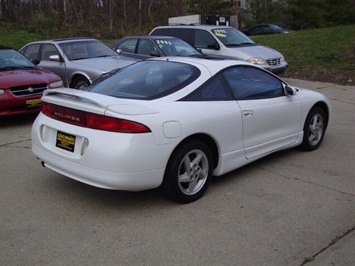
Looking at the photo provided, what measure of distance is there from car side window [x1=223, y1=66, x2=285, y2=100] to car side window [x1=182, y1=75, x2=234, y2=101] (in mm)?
124

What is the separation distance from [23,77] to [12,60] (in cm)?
114

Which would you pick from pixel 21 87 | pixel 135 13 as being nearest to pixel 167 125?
pixel 21 87

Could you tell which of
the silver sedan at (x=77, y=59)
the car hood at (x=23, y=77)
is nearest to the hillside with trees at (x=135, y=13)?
the silver sedan at (x=77, y=59)

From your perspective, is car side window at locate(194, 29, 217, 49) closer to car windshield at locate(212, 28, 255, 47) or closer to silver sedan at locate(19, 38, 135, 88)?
car windshield at locate(212, 28, 255, 47)

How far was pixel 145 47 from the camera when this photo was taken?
10836 millimetres

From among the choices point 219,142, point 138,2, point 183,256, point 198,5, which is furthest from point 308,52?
point 198,5

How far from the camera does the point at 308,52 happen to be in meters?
16.3

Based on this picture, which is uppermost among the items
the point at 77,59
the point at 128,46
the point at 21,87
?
the point at 128,46

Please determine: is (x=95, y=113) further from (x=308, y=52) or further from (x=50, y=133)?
(x=308, y=52)

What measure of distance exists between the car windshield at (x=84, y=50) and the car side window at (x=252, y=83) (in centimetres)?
543

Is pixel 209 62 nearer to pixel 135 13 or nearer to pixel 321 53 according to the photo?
pixel 321 53

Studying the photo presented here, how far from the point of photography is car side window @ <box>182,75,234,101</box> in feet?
14.1

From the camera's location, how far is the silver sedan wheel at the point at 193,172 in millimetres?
4086

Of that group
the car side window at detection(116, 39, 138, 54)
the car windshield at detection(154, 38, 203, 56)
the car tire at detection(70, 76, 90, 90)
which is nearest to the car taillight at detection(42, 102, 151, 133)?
the car tire at detection(70, 76, 90, 90)
